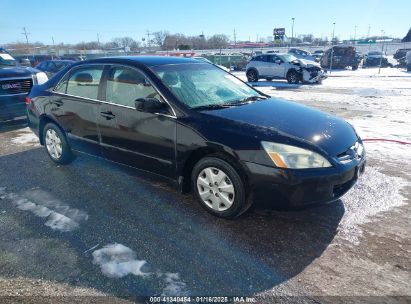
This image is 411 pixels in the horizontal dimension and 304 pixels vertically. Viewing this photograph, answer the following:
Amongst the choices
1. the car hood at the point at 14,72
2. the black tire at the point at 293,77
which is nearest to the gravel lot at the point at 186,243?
the car hood at the point at 14,72

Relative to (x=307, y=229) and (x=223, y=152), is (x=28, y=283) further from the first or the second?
(x=307, y=229)

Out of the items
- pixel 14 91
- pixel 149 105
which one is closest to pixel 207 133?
pixel 149 105

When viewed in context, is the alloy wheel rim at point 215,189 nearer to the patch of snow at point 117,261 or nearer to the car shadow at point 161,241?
the car shadow at point 161,241

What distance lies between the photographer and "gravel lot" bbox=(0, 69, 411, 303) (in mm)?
2525

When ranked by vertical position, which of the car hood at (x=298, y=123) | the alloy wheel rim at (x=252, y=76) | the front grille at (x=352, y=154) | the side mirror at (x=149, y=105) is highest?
the side mirror at (x=149, y=105)

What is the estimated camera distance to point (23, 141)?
6680 millimetres

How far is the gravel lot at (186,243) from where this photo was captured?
8.29ft

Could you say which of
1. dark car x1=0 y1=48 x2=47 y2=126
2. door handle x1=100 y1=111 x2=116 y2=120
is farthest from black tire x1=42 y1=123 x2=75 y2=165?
dark car x1=0 y1=48 x2=47 y2=126

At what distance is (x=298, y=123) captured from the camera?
3.41 metres

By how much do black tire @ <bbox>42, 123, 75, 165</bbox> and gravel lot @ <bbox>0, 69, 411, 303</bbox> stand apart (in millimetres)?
409

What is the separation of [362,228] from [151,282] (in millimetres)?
2106

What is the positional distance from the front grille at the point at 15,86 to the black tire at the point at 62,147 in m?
3.14

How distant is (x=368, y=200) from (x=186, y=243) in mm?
2204

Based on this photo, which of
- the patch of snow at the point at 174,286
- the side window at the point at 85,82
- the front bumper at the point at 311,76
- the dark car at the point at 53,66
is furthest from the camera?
the front bumper at the point at 311,76
